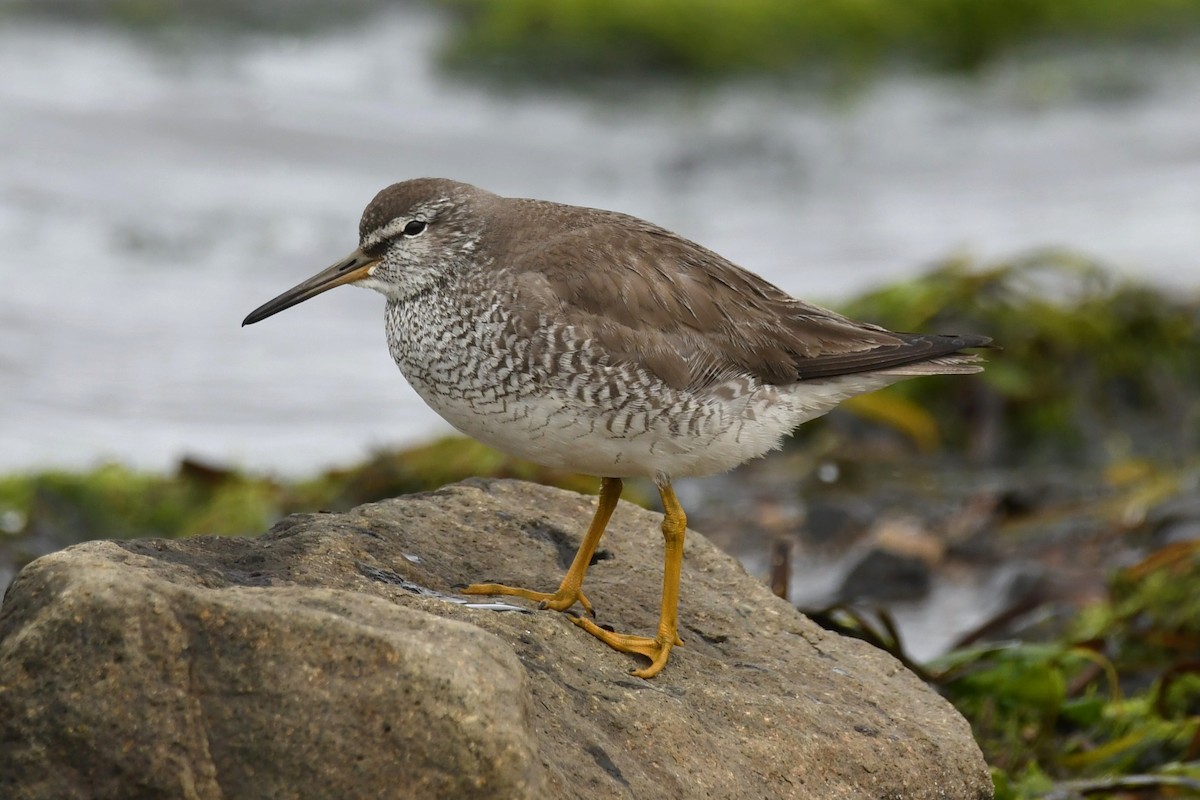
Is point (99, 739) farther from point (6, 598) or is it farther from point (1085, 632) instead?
point (1085, 632)

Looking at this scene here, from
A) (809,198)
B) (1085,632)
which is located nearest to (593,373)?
(1085,632)

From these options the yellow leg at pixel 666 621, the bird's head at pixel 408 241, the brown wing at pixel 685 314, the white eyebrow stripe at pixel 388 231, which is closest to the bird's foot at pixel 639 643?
the yellow leg at pixel 666 621

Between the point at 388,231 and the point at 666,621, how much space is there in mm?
1944

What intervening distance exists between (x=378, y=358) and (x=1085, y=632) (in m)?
7.45

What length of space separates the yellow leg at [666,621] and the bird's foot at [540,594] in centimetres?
12

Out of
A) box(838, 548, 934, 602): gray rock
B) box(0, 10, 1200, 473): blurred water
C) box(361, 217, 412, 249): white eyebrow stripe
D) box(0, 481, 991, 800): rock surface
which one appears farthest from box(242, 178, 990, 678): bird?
box(0, 10, 1200, 473): blurred water

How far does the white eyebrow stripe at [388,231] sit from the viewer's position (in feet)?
19.8

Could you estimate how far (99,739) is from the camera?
3.53 metres

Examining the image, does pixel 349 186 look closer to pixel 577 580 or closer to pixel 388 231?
pixel 388 231

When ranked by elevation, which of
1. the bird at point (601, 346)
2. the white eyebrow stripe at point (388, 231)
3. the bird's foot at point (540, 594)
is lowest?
the bird's foot at point (540, 594)

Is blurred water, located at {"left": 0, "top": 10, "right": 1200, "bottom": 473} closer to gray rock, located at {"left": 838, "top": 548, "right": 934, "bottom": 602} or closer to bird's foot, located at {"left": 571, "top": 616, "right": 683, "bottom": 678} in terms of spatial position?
gray rock, located at {"left": 838, "top": 548, "right": 934, "bottom": 602}

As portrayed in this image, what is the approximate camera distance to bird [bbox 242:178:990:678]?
531 centimetres

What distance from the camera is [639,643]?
A: 5.14m

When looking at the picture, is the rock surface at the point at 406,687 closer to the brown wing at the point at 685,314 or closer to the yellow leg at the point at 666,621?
the yellow leg at the point at 666,621
